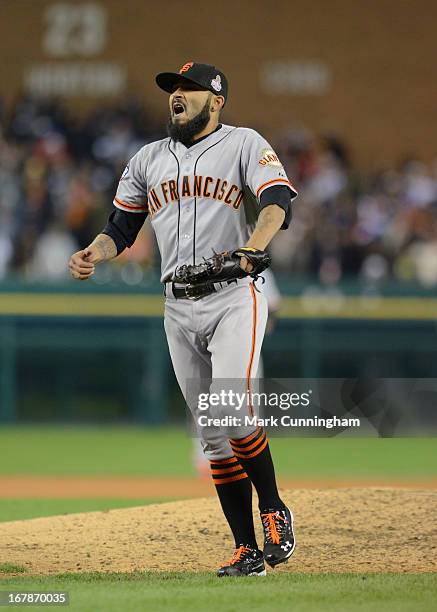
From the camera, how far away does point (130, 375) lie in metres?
12.1

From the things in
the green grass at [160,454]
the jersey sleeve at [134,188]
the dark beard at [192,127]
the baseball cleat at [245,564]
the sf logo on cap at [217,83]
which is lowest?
the green grass at [160,454]

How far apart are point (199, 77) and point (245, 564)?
184 cm

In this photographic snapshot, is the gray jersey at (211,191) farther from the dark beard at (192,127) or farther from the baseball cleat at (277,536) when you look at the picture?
the baseball cleat at (277,536)

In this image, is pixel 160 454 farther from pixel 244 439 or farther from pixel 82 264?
pixel 244 439

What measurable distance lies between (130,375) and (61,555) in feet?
22.5

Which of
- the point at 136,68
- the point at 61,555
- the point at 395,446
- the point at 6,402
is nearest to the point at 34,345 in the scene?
the point at 6,402

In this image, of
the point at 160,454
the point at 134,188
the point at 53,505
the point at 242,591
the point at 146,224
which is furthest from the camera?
the point at 146,224

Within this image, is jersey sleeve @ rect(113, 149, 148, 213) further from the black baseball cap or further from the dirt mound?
the dirt mound

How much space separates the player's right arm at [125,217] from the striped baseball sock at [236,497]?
919mm

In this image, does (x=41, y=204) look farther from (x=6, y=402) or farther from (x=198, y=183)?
(x=198, y=183)

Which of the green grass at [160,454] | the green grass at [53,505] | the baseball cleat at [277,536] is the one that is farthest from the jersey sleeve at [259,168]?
the green grass at [160,454]

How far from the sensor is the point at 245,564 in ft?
15.1

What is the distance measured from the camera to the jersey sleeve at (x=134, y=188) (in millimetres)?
4930

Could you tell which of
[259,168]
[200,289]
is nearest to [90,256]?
[200,289]
